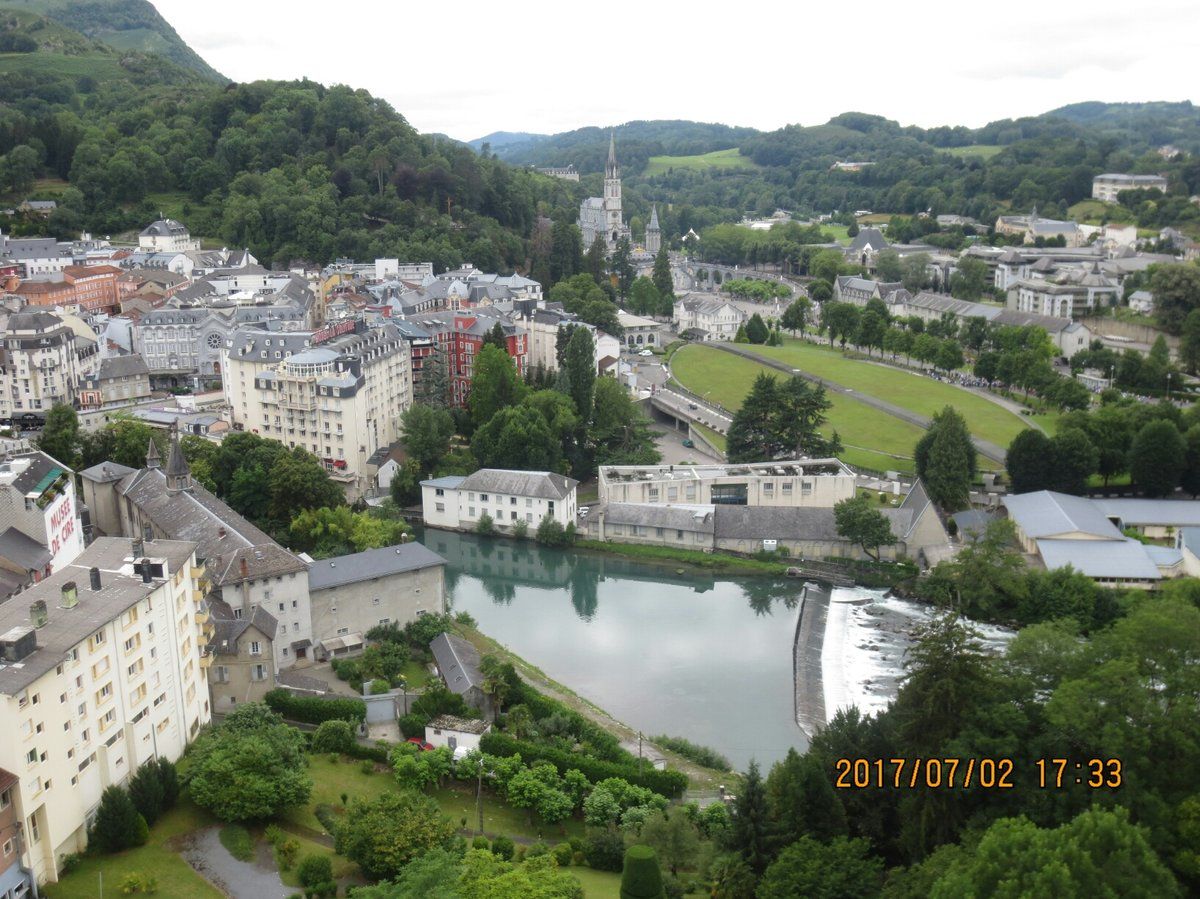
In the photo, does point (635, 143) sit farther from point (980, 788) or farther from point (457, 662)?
point (980, 788)

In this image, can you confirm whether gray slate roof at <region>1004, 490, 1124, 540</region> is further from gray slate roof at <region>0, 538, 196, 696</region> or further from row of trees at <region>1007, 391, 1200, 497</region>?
gray slate roof at <region>0, 538, 196, 696</region>

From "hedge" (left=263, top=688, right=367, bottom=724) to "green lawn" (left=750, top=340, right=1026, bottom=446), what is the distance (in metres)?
23.5

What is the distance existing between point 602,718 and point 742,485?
38.4ft

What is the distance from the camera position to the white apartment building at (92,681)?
13.0 meters

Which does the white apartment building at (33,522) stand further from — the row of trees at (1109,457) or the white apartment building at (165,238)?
the white apartment building at (165,238)

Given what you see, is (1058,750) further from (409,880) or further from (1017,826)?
(409,880)

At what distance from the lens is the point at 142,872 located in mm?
13625

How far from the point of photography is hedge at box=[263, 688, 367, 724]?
59.1 ft

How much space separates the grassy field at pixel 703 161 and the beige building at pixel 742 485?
103 metres

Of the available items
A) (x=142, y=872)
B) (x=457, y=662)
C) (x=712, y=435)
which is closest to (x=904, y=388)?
(x=712, y=435)

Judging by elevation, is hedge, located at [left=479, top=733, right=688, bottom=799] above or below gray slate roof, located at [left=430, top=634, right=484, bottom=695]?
below

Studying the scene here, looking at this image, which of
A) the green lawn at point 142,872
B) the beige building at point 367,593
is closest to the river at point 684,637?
the beige building at point 367,593

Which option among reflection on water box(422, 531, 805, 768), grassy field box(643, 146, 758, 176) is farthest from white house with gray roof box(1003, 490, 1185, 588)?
grassy field box(643, 146, 758, 176)

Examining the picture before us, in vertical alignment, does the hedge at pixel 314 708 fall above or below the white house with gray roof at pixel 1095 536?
below
